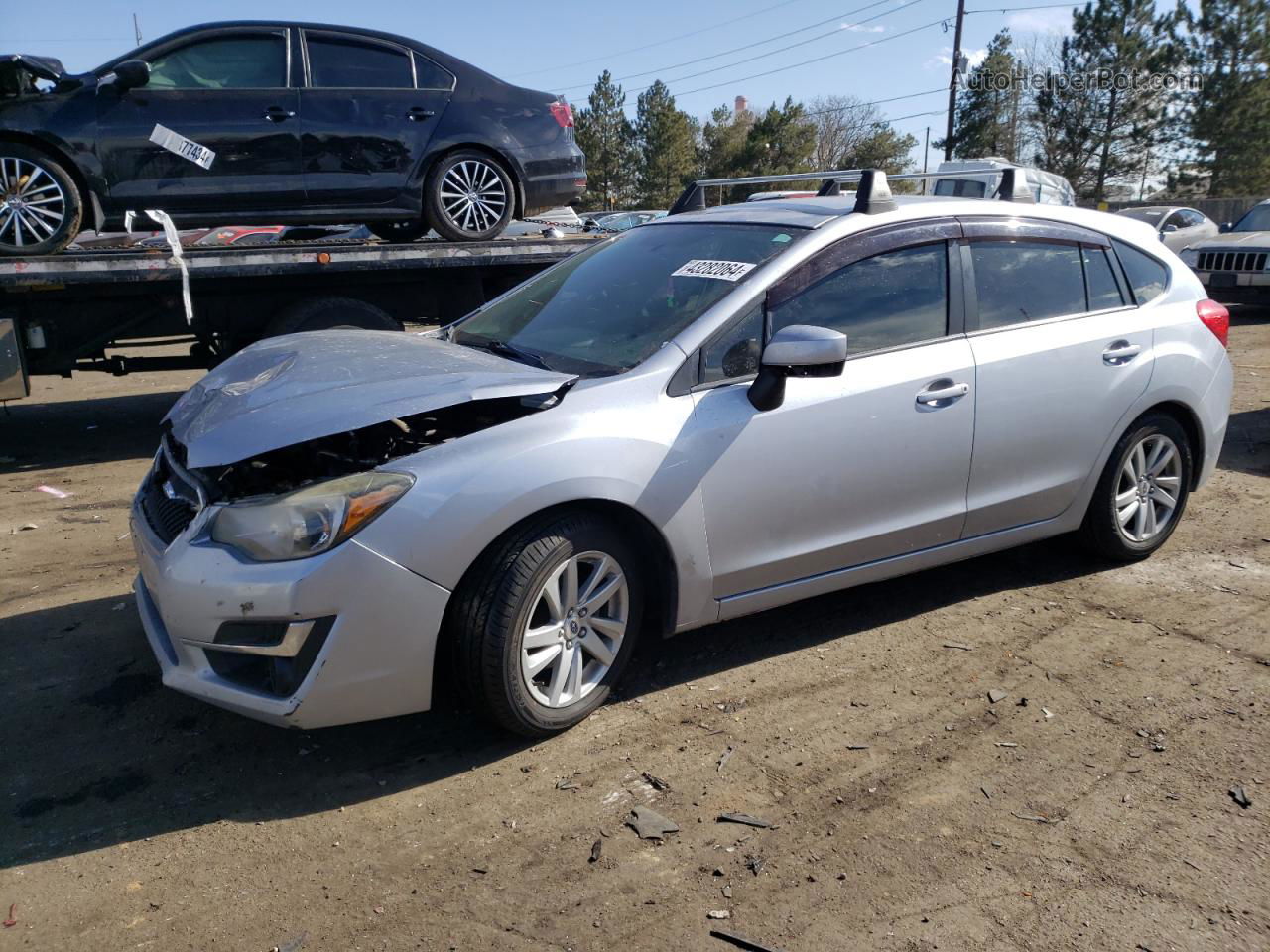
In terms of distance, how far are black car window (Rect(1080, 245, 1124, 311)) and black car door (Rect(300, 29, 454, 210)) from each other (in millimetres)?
5180

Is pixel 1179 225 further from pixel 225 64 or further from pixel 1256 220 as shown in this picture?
pixel 225 64

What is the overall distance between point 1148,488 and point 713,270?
8.15 feet

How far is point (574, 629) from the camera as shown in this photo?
3.35 meters

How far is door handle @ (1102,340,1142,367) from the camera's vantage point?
14.7 ft

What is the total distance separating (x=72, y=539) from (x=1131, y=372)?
5.44 meters

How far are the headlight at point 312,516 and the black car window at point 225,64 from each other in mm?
5467

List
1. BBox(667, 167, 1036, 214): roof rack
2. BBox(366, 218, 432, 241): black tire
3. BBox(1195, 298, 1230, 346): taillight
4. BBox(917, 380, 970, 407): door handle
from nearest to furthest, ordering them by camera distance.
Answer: BBox(917, 380, 970, 407): door handle, BBox(667, 167, 1036, 214): roof rack, BBox(1195, 298, 1230, 346): taillight, BBox(366, 218, 432, 241): black tire

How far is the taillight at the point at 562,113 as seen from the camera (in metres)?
8.57

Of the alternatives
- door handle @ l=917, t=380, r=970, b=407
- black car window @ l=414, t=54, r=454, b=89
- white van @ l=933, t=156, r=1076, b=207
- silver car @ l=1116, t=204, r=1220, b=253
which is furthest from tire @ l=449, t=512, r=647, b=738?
silver car @ l=1116, t=204, r=1220, b=253

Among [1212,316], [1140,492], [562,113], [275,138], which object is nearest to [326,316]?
[275,138]

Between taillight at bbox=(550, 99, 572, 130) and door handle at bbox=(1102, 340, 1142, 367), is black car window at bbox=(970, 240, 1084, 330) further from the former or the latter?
taillight at bbox=(550, 99, 572, 130)

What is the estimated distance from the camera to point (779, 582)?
12.4ft

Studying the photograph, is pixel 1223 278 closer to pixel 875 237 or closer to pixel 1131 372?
pixel 1131 372

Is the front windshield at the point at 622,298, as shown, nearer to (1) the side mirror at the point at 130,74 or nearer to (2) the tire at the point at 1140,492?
(2) the tire at the point at 1140,492
